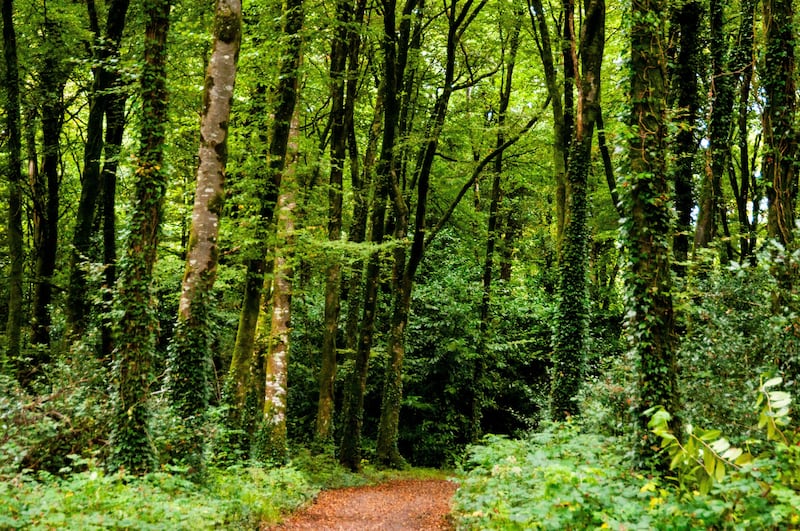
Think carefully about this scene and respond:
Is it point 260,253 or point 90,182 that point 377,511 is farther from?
point 90,182

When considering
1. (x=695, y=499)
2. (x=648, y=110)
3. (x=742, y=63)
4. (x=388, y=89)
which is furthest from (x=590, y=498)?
(x=742, y=63)

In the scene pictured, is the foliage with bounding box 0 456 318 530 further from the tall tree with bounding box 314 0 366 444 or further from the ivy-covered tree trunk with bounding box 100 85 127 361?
the tall tree with bounding box 314 0 366 444

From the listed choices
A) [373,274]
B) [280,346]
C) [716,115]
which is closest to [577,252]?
[373,274]

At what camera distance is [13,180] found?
1466 centimetres

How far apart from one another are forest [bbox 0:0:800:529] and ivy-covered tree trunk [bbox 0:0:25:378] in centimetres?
8

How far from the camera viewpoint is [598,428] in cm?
952

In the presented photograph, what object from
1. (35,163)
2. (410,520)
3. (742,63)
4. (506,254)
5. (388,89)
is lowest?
(410,520)

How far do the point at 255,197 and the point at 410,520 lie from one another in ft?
23.0

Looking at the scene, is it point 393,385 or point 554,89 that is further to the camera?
point 393,385

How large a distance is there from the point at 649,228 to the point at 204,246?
636 cm

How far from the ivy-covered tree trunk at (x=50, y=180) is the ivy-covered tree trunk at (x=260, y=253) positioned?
5.80 metres

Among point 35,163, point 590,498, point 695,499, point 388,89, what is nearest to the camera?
point 695,499

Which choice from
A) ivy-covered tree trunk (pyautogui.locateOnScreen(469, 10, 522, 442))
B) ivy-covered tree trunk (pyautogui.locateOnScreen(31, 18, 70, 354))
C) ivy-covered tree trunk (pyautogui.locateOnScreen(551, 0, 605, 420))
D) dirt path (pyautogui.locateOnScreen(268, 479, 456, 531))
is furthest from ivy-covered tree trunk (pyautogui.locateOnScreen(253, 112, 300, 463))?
ivy-covered tree trunk (pyautogui.locateOnScreen(469, 10, 522, 442))

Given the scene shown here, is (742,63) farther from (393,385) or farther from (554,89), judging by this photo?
(393,385)
